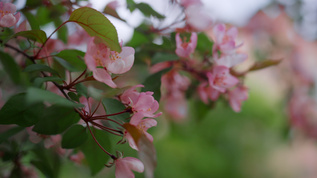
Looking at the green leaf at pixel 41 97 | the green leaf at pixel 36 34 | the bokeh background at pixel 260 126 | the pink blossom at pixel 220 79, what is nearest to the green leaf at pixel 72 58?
the green leaf at pixel 36 34

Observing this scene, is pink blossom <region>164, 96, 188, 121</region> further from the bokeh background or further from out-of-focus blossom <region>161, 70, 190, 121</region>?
the bokeh background

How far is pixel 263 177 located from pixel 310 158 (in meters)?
0.40

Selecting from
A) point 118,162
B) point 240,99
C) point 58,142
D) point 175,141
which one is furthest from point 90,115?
point 175,141

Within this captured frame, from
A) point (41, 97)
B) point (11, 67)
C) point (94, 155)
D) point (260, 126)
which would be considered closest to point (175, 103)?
point (94, 155)

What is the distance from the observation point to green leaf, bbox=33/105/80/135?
16.9 inches

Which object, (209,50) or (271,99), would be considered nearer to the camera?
(209,50)

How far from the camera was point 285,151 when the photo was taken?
2.46 meters

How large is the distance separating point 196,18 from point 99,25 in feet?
0.97

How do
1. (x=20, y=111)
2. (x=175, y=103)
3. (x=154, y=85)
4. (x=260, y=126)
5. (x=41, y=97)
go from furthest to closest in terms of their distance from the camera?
(x=260, y=126)
(x=175, y=103)
(x=154, y=85)
(x=20, y=111)
(x=41, y=97)

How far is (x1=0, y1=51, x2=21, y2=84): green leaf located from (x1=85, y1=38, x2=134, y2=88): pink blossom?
0.24 meters

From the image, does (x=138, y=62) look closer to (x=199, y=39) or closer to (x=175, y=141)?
(x=199, y=39)

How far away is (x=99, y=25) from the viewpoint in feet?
1.39

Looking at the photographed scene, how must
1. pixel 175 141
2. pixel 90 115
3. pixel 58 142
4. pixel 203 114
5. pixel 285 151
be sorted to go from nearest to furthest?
1. pixel 90 115
2. pixel 58 142
3. pixel 203 114
4. pixel 175 141
5. pixel 285 151

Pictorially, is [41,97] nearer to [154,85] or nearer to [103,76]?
[103,76]
